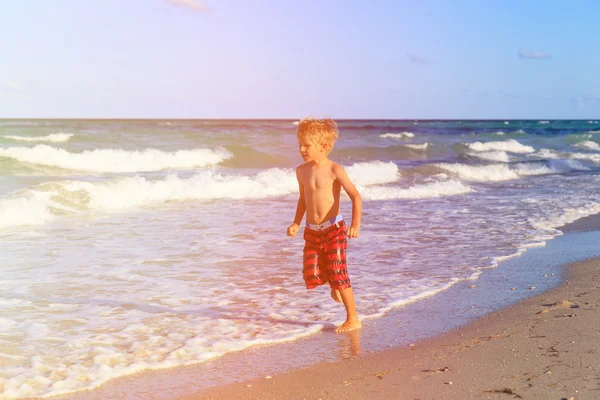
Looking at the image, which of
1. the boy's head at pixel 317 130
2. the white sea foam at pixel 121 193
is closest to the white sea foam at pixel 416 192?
the white sea foam at pixel 121 193

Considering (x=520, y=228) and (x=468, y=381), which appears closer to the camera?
(x=468, y=381)

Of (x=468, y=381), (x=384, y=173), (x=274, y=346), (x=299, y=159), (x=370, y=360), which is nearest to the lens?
(x=468, y=381)

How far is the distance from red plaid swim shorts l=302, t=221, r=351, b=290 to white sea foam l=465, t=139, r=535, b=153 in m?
32.9

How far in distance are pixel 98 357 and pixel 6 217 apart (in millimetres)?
6439

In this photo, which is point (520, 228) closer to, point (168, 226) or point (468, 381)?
point (168, 226)

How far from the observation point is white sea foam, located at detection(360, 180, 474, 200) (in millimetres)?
14119

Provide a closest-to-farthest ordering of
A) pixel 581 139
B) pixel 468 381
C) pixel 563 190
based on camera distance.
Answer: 1. pixel 468 381
2. pixel 563 190
3. pixel 581 139

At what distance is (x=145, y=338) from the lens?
436 centimetres

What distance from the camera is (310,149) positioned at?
4543 millimetres

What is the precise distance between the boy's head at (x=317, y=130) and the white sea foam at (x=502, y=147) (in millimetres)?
32874

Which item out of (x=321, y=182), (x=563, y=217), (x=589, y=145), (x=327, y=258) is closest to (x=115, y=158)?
(x=563, y=217)

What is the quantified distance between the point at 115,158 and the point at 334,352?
20.5 meters

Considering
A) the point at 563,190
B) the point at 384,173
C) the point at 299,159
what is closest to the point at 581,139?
the point at 299,159

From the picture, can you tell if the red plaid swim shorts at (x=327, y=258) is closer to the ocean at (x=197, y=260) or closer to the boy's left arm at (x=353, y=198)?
the boy's left arm at (x=353, y=198)
